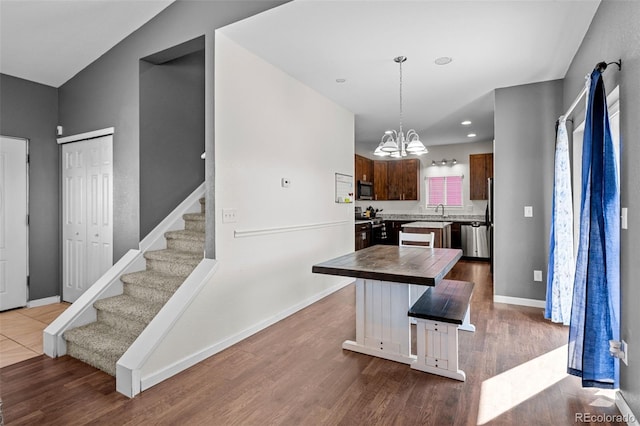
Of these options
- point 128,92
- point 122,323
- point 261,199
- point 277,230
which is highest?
point 128,92

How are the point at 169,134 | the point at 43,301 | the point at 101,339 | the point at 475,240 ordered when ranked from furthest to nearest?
the point at 475,240
the point at 43,301
the point at 169,134
the point at 101,339

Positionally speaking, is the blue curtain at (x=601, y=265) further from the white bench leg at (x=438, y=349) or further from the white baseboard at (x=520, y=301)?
the white baseboard at (x=520, y=301)

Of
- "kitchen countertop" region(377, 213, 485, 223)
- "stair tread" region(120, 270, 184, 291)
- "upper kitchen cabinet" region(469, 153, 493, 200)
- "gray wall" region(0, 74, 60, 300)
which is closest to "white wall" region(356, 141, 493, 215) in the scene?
"kitchen countertop" region(377, 213, 485, 223)

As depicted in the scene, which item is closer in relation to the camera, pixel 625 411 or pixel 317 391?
pixel 625 411

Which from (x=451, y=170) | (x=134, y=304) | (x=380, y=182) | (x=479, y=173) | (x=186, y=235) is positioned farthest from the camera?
(x=380, y=182)

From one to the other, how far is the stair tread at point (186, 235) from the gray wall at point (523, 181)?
353 cm

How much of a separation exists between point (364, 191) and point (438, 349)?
5386 millimetres

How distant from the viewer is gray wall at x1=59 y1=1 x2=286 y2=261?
295 centimetres

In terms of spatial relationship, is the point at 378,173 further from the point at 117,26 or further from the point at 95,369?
the point at 95,369

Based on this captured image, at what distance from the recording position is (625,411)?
1.94 metres

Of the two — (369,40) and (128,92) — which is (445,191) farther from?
(128,92)

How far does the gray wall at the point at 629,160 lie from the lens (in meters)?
1.79

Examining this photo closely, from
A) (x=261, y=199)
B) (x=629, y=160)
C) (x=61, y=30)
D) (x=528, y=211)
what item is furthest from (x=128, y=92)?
(x=528, y=211)

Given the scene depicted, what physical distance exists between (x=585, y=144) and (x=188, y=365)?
126 inches
